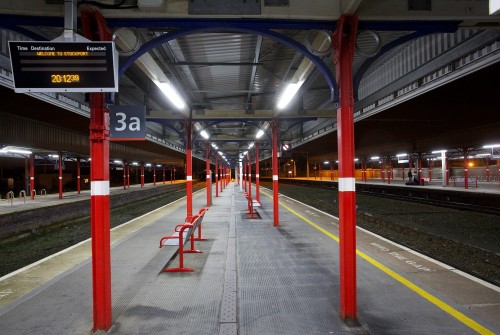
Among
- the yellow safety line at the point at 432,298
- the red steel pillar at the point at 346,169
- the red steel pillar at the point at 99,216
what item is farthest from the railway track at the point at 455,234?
the red steel pillar at the point at 99,216

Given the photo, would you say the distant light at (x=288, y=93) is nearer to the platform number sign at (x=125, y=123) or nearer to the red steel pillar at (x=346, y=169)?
the red steel pillar at (x=346, y=169)

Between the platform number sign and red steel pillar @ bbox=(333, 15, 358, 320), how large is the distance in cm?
258

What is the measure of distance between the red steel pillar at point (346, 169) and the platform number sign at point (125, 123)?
8.47 feet

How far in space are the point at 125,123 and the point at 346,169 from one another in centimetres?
296

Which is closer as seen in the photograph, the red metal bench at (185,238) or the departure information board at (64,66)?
the departure information board at (64,66)

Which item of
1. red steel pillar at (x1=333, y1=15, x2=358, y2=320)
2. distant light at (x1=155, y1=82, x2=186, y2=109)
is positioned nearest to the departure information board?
red steel pillar at (x1=333, y1=15, x2=358, y2=320)

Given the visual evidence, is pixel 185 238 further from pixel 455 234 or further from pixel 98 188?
pixel 455 234

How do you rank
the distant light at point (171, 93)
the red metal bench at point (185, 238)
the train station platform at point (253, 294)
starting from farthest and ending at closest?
1. the distant light at point (171, 93)
2. the red metal bench at point (185, 238)
3. the train station platform at point (253, 294)

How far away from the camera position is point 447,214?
15055 mm

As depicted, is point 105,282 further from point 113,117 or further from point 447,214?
point 447,214


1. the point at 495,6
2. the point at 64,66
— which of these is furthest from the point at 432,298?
the point at 64,66

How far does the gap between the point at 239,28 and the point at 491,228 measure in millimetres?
11767

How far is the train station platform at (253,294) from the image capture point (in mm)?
3822

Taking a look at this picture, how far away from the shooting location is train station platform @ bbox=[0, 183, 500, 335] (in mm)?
3822
